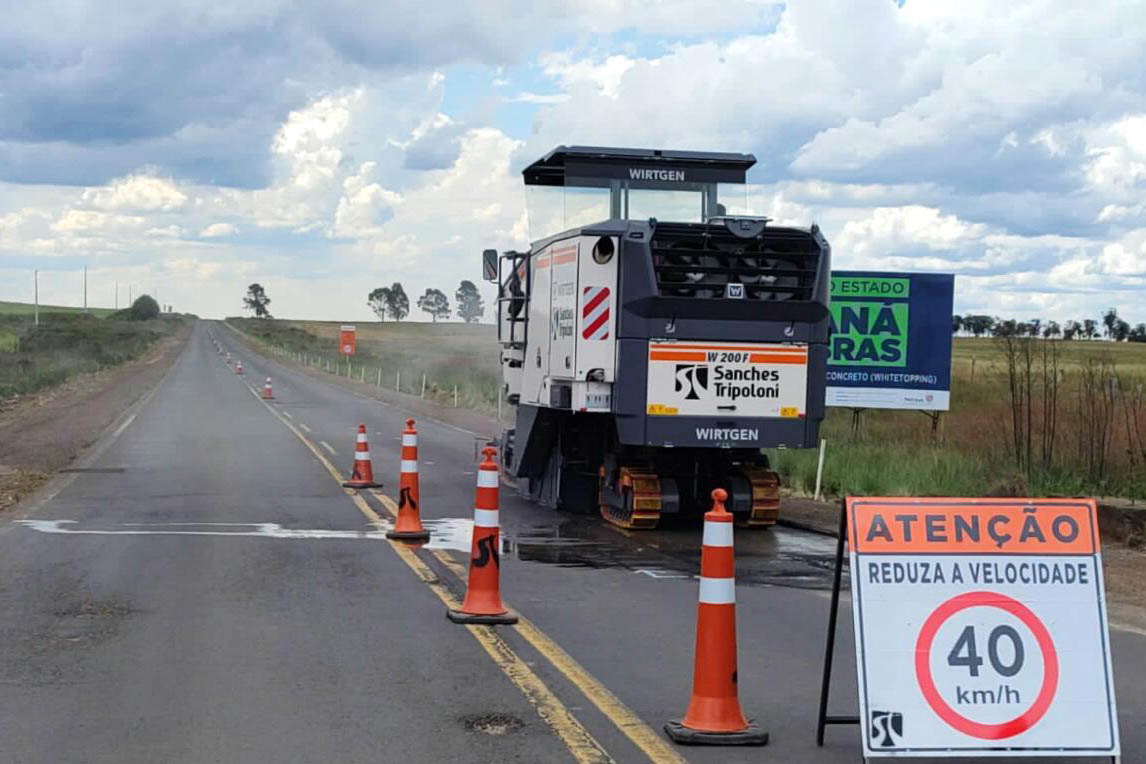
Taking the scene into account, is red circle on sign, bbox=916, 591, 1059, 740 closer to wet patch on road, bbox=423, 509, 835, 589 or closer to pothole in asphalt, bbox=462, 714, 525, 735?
pothole in asphalt, bbox=462, 714, 525, 735

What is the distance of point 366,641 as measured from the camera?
8898mm

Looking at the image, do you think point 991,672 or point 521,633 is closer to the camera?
point 991,672

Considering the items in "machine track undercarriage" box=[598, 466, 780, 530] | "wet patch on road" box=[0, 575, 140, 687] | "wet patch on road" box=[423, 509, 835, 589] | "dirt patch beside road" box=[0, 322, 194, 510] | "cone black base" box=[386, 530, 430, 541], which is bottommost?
"dirt patch beside road" box=[0, 322, 194, 510]

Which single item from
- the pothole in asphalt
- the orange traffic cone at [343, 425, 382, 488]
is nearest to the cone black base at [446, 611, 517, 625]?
the pothole in asphalt

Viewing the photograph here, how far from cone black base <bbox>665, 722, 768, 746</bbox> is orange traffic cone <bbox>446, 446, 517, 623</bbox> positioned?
307cm

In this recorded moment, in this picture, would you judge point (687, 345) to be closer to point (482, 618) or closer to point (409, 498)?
point (409, 498)

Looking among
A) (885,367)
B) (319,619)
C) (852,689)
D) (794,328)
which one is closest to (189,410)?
(885,367)

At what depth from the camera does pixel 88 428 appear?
31.4m

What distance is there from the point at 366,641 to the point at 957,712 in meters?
4.15

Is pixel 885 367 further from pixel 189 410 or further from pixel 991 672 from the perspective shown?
pixel 189 410

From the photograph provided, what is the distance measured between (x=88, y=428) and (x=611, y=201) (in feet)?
64.0

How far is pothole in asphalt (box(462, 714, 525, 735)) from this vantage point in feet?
22.3

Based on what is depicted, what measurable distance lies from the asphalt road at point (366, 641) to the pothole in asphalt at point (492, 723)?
2cm

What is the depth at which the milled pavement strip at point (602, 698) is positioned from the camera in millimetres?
6480
